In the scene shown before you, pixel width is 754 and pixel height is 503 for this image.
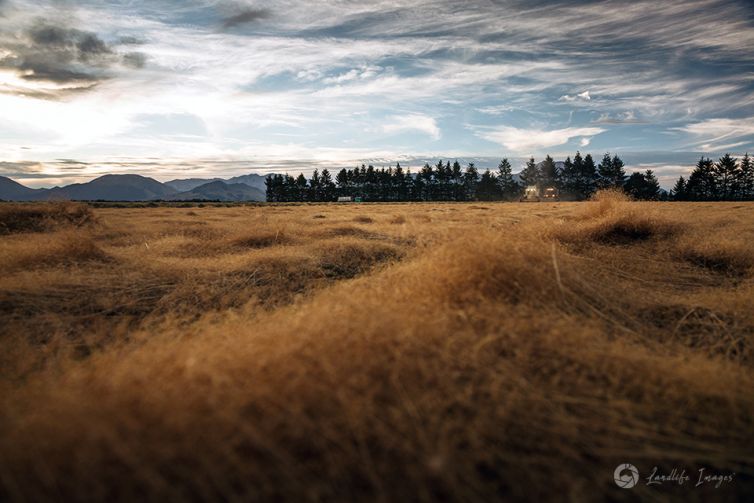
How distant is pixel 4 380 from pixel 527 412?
3456mm

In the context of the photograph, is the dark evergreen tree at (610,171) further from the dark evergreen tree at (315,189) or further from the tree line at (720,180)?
the dark evergreen tree at (315,189)

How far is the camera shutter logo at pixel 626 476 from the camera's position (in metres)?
1.70

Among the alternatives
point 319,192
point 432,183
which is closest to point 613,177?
point 432,183

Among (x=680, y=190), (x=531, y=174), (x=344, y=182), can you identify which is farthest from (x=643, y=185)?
(x=344, y=182)

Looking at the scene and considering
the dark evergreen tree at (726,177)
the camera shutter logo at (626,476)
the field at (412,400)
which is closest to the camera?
the field at (412,400)

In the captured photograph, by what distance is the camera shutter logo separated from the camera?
170 cm

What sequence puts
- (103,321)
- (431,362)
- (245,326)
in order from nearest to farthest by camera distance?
1. (431,362)
2. (245,326)
3. (103,321)

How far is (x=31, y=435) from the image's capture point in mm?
1523

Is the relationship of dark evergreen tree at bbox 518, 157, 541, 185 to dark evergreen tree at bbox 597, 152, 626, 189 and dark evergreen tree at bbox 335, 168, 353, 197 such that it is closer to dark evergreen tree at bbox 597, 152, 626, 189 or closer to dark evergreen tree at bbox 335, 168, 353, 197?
dark evergreen tree at bbox 597, 152, 626, 189

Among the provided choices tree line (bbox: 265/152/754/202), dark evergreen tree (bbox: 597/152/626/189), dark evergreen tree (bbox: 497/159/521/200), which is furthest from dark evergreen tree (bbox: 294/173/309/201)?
dark evergreen tree (bbox: 597/152/626/189)

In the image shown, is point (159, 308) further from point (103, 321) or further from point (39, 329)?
point (39, 329)

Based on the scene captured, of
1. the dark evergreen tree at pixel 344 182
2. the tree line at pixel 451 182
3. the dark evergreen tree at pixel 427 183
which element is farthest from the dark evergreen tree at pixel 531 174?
the dark evergreen tree at pixel 344 182

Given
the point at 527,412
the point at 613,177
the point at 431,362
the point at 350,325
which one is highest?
the point at 613,177

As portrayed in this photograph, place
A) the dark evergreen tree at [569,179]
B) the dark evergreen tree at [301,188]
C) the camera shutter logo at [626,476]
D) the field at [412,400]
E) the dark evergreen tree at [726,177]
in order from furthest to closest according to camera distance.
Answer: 1. the dark evergreen tree at [301,188]
2. the dark evergreen tree at [569,179]
3. the dark evergreen tree at [726,177]
4. the camera shutter logo at [626,476]
5. the field at [412,400]
